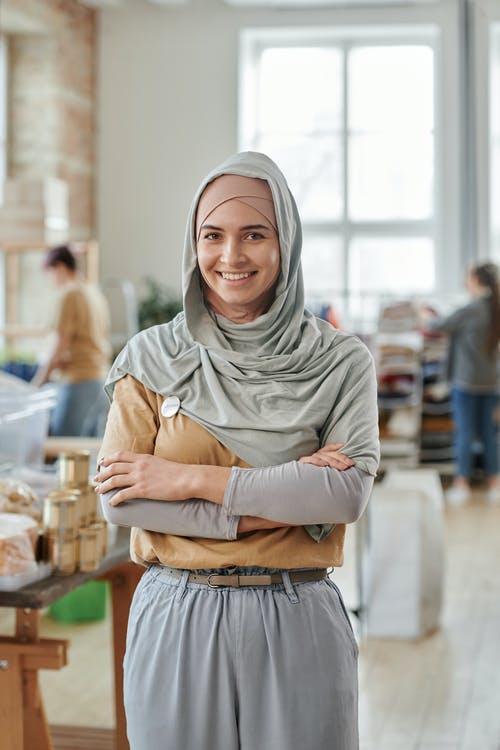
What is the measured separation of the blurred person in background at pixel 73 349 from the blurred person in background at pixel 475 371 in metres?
2.70

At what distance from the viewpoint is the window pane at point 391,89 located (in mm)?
8578

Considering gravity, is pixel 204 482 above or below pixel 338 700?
above

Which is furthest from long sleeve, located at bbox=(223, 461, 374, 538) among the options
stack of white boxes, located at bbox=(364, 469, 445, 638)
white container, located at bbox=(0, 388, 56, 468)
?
stack of white boxes, located at bbox=(364, 469, 445, 638)

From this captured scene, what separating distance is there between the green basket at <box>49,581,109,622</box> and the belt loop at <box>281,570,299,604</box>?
9.38 feet

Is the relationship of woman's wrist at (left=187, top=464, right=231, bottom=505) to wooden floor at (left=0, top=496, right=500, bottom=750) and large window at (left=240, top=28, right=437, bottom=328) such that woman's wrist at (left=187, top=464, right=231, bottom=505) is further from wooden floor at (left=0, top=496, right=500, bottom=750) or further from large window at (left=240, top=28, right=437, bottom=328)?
large window at (left=240, top=28, right=437, bottom=328)

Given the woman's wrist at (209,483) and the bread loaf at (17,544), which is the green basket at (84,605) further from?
the woman's wrist at (209,483)

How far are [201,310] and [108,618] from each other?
3.04 metres

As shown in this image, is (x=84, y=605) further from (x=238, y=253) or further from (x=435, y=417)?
(x=435, y=417)

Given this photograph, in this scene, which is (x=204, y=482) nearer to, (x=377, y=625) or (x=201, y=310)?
(x=201, y=310)

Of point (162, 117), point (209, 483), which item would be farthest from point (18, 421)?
point (162, 117)

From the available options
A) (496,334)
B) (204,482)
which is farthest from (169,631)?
(496,334)

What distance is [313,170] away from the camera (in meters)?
8.70

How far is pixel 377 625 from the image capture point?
432 cm

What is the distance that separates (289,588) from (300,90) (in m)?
7.60
